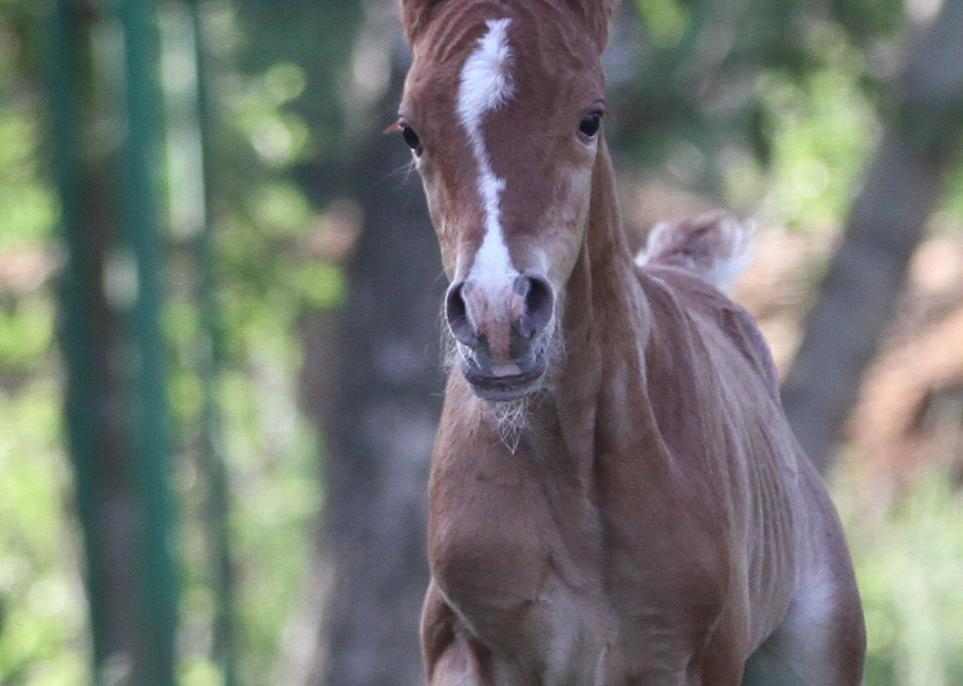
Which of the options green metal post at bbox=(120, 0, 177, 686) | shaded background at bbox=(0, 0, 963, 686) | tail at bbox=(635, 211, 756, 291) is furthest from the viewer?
shaded background at bbox=(0, 0, 963, 686)

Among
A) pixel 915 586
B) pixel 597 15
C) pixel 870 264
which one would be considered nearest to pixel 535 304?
pixel 597 15

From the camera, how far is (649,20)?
8.20m

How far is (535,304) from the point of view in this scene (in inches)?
104

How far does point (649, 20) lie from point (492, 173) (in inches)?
225

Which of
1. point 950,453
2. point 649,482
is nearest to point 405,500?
point 950,453

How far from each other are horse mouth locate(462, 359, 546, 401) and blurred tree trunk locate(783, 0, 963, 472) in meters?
6.14

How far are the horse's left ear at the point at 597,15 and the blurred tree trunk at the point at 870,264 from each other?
5.67m

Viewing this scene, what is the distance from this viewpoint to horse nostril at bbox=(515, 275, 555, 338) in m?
2.59

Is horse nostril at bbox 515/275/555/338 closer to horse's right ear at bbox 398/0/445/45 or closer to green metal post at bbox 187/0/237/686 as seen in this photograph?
horse's right ear at bbox 398/0/445/45

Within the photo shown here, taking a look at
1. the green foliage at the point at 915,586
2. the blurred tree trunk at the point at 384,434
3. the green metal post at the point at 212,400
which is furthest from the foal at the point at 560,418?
the blurred tree trunk at the point at 384,434

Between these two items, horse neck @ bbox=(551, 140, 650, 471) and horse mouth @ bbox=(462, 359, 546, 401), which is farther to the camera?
horse neck @ bbox=(551, 140, 650, 471)

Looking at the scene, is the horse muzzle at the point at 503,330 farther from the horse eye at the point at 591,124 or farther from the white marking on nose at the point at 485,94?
the horse eye at the point at 591,124

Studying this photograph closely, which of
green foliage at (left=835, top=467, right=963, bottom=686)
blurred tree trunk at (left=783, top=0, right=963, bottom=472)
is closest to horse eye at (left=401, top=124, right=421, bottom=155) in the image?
blurred tree trunk at (left=783, top=0, right=963, bottom=472)

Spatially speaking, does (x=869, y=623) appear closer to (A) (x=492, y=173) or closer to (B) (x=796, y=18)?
(B) (x=796, y=18)
